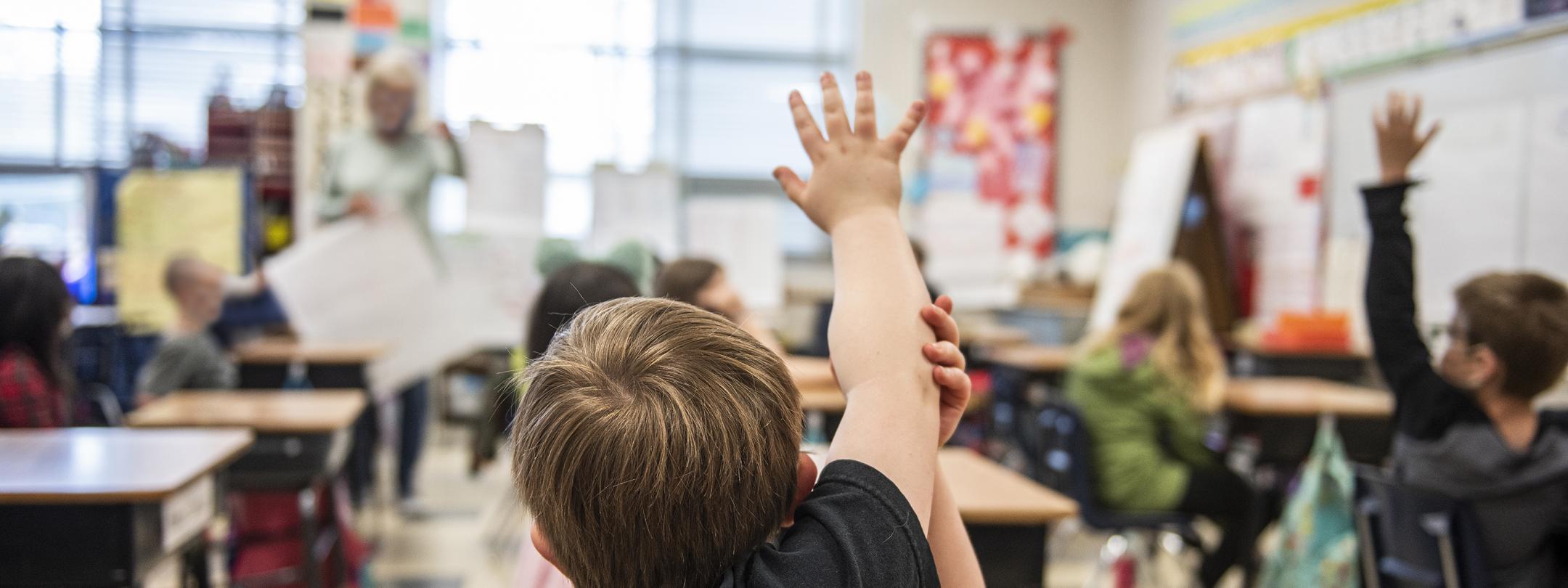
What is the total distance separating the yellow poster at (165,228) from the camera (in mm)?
5680

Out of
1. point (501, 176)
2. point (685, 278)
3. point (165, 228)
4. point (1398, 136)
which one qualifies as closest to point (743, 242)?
point (501, 176)

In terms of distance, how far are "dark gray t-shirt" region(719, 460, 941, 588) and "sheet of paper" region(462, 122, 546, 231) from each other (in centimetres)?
475

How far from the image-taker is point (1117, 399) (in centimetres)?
319

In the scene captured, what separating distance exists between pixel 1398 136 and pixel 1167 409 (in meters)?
1.58

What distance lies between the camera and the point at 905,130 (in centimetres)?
82

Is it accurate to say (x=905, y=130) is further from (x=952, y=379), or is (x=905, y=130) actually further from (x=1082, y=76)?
(x=1082, y=76)

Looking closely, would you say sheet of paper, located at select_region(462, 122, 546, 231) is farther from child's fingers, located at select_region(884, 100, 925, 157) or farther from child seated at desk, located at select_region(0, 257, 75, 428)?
child's fingers, located at select_region(884, 100, 925, 157)

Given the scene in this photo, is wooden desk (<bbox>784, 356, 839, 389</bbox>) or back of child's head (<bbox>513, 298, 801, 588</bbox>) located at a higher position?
back of child's head (<bbox>513, 298, 801, 588</bbox>)

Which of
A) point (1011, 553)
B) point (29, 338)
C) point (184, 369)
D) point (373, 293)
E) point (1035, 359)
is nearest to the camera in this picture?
point (1011, 553)

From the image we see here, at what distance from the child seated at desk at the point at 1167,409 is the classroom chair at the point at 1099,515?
30 millimetres

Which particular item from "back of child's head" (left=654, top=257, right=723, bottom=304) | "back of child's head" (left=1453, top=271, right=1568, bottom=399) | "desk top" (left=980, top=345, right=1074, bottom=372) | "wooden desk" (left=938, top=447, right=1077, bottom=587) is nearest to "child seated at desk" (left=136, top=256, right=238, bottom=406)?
"back of child's head" (left=654, top=257, right=723, bottom=304)

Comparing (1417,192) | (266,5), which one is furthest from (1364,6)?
(266,5)

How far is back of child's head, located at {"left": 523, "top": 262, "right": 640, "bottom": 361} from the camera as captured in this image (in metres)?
1.77

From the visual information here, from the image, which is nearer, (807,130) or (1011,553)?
(807,130)
